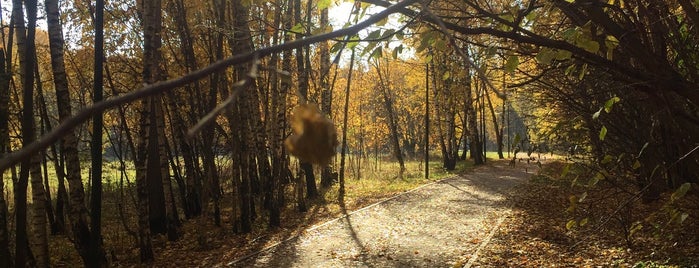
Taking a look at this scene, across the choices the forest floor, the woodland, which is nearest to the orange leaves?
the woodland

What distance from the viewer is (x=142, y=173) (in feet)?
28.9

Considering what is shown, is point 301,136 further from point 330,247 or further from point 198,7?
point 198,7

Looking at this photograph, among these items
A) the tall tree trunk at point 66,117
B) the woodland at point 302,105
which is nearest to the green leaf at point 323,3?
the woodland at point 302,105

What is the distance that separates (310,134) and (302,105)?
6cm

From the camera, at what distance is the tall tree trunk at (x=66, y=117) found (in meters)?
7.12

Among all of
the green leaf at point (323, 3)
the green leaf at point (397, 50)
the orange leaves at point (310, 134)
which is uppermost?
the green leaf at point (323, 3)

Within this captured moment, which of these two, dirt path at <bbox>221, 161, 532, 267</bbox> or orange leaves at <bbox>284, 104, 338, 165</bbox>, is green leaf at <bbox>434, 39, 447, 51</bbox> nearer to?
orange leaves at <bbox>284, 104, 338, 165</bbox>

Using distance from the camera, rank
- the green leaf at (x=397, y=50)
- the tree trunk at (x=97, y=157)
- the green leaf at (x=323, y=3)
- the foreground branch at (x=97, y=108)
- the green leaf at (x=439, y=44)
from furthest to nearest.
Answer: the tree trunk at (x=97, y=157)
the green leaf at (x=397, y=50)
the green leaf at (x=439, y=44)
the green leaf at (x=323, y=3)
the foreground branch at (x=97, y=108)

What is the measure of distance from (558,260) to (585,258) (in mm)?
410

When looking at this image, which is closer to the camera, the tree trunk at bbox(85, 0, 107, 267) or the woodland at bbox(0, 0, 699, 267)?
the woodland at bbox(0, 0, 699, 267)

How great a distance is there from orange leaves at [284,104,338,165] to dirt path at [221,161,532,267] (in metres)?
6.63

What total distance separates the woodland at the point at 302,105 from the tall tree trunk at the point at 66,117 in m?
0.03

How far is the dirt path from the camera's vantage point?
7.93m

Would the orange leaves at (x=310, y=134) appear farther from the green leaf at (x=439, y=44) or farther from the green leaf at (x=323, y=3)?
the green leaf at (x=439, y=44)
